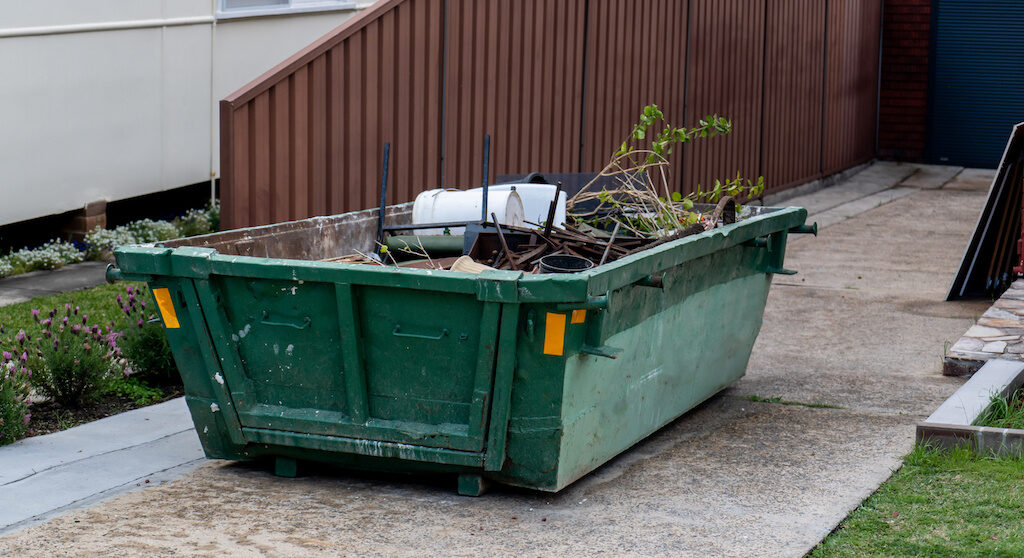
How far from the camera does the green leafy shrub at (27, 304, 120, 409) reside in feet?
19.7

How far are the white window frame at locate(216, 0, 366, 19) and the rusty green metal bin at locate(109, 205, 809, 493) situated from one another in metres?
6.17

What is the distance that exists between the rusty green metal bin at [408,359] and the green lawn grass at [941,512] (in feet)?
3.67

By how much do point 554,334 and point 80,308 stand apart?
4.25 m

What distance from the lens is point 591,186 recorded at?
7.12 metres

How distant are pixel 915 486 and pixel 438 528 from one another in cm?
208

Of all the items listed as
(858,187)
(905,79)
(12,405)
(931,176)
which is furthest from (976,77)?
(12,405)

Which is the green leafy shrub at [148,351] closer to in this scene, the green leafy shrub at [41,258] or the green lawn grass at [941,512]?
the green leafy shrub at [41,258]

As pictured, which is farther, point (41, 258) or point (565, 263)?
point (41, 258)

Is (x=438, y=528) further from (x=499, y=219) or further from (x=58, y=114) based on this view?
(x=58, y=114)

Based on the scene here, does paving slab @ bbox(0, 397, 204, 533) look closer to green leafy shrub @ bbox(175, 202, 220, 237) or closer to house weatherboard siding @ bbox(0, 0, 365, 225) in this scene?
house weatherboard siding @ bbox(0, 0, 365, 225)

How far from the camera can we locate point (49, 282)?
876 centimetres

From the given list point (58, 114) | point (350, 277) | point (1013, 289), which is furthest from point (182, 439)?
point (1013, 289)

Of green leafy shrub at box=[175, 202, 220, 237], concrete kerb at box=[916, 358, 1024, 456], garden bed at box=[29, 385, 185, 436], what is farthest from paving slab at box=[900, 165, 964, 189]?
garden bed at box=[29, 385, 185, 436]

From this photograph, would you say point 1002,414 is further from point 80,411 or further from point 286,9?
point 286,9
